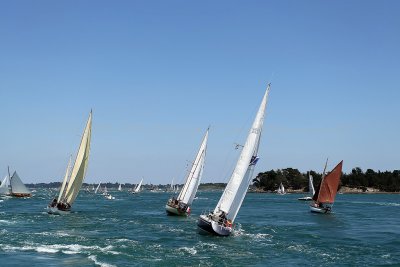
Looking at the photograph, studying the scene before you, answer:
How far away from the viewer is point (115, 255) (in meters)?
44.3

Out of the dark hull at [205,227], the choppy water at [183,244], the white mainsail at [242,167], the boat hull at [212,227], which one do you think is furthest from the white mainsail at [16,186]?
the white mainsail at [242,167]

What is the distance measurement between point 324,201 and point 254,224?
35776 millimetres

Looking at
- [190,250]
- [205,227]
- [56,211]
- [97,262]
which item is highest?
[56,211]

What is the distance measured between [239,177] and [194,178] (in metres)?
35.4

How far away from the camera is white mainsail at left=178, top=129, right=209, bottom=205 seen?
90.4 meters

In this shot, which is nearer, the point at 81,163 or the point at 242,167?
the point at 242,167

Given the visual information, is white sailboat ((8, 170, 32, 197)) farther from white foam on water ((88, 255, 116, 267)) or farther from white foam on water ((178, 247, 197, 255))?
white foam on water ((88, 255, 116, 267))

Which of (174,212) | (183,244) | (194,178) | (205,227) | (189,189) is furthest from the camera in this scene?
(194,178)

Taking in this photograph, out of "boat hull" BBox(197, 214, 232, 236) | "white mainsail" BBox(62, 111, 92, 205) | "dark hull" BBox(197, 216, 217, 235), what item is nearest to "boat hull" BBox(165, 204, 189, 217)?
"white mainsail" BBox(62, 111, 92, 205)

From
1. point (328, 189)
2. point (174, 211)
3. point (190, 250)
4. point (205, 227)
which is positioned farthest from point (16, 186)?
point (190, 250)

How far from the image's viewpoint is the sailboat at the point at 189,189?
285ft

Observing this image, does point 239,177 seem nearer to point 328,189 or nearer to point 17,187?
point 328,189

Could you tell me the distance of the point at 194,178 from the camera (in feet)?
300

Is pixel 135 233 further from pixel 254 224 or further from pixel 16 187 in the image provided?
pixel 16 187
